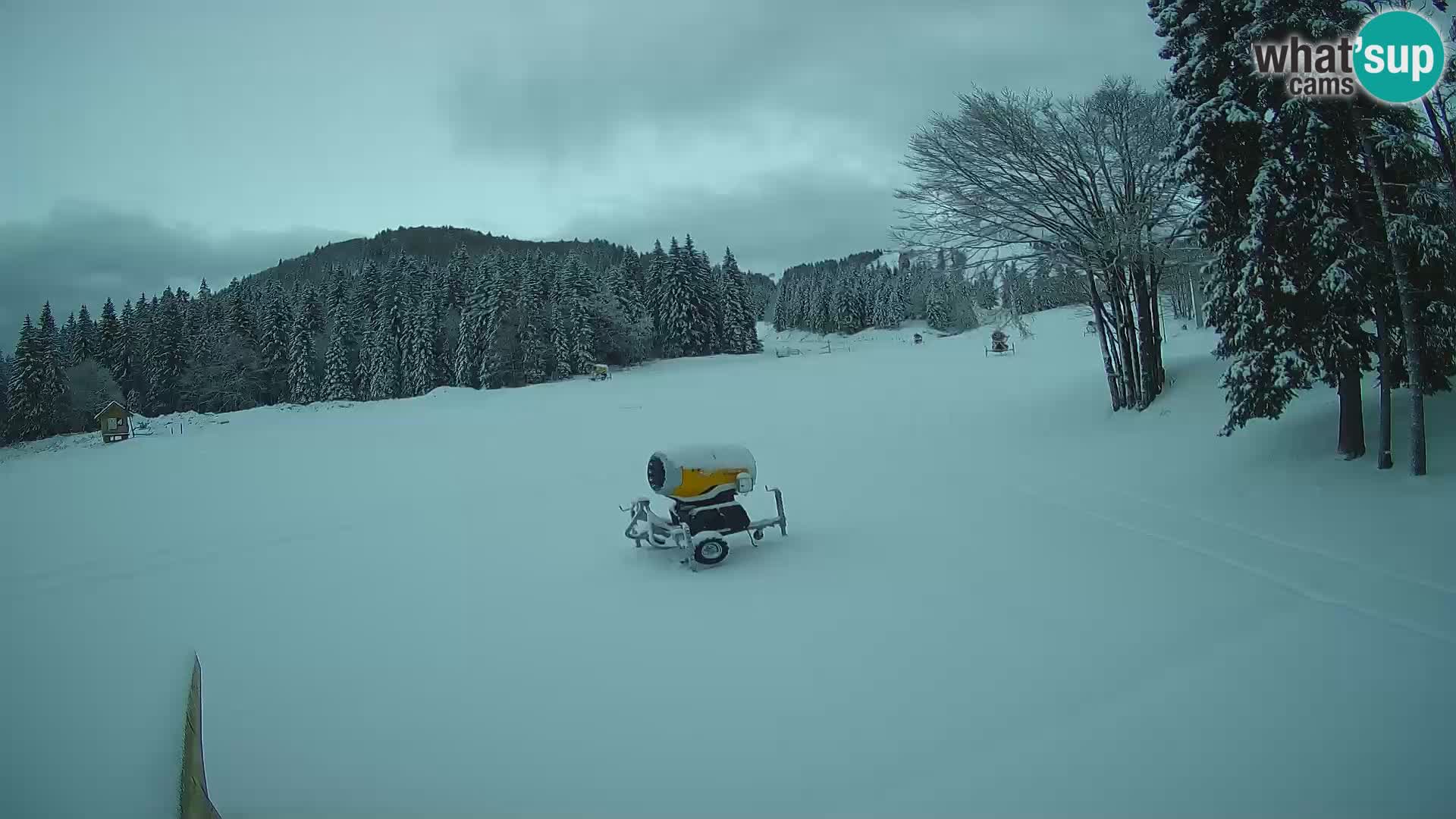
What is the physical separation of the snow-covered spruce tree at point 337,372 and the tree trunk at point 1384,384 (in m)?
59.1

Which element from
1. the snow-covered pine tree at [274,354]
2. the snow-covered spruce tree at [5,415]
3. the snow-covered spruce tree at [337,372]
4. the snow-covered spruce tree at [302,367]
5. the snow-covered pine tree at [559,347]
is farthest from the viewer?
the snow-covered pine tree at [274,354]

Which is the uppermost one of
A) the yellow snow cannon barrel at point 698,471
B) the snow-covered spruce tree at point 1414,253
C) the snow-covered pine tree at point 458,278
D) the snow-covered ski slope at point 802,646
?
the snow-covered pine tree at point 458,278

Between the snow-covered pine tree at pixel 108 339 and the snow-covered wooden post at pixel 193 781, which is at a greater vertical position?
the snow-covered pine tree at pixel 108 339

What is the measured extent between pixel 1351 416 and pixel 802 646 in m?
8.46

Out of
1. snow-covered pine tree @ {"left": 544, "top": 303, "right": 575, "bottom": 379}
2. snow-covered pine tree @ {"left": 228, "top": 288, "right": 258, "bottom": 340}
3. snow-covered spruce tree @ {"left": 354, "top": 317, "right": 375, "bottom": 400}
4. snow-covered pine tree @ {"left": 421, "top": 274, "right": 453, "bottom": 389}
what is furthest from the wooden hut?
snow-covered pine tree @ {"left": 228, "top": 288, "right": 258, "bottom": 340}

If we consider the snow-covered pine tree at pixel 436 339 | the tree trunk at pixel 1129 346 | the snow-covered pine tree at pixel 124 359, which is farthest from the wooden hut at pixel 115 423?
the snow-covered pine tree at pixel 124 359

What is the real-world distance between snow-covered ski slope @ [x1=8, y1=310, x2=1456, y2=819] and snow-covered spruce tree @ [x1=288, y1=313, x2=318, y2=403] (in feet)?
150

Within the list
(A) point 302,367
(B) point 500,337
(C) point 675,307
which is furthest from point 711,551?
(A) point 302,367

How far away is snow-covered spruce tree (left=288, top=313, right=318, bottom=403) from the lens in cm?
5212

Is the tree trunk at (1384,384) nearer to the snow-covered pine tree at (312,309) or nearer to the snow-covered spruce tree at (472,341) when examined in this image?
the snow-covered spruce tree at (472,341)

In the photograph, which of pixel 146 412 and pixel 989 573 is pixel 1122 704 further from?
pixel 146 412

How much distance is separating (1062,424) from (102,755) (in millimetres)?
15779

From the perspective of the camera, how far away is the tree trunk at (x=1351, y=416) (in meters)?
8.16

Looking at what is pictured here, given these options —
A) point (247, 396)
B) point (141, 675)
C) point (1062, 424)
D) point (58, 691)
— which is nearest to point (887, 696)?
point (141, 675)
